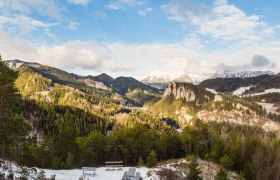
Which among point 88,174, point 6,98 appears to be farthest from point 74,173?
point 6,98

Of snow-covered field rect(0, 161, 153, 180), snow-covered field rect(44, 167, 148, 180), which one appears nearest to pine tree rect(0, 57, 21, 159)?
snow-covered field rect(0, 161, 153, 180)

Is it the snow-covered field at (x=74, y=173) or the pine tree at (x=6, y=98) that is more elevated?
the pine tree at (x=6, y=98)

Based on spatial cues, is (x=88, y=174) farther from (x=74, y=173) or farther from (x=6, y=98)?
(x=6, y=98)

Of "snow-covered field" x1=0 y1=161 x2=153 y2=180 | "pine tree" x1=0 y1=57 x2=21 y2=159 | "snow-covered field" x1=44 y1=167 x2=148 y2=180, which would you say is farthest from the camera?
"snow-covered field" x1=44 y1=167 x2=148 y2=180

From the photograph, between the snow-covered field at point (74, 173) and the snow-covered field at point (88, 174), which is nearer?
the snow-covered field at point (74, 173)

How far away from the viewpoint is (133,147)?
3115 inches

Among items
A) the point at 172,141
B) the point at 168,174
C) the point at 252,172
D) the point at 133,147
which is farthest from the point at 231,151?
→ the point at 168,174

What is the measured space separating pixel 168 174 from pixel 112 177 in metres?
11.8

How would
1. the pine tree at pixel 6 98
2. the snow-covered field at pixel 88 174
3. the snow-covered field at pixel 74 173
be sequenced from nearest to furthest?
1. the snow-covered field at pixel 74 173
2. the pine tree at pixel 6 98
3. the snow-covered field at pixel 88 174

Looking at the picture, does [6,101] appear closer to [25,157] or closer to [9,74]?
[9,74]

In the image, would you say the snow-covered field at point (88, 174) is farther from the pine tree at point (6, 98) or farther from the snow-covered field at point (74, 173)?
the pine tree at point (6, 98)

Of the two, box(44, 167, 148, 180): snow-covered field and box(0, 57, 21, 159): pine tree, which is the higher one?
box(0, 57, 21, 159): pine tree

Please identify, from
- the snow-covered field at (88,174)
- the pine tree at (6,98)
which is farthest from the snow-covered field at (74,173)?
the pine tree at (6,98)

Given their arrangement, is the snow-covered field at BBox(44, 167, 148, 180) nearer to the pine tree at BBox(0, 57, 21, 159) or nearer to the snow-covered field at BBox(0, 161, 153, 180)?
the snow-covered field at BBox(0, 161, 153, 180)
